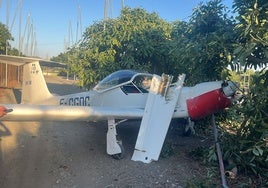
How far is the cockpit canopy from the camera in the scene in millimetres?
7910

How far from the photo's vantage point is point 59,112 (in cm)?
585

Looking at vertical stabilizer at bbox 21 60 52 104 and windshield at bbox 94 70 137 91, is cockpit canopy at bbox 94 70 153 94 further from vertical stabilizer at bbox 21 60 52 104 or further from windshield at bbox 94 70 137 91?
vertical stabilizer at bbox 21 60 52 104

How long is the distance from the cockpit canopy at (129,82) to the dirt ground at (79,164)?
1.44 meters

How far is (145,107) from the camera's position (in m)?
6.91

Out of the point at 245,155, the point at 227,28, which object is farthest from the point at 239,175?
the point at 227,28

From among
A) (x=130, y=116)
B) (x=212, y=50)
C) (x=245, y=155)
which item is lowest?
(x=245, y=155)

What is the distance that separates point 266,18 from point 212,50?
59.3 inches

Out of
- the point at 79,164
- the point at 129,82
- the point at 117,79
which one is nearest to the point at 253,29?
the point at 129,82

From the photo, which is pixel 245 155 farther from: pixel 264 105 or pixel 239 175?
pixel 264 105

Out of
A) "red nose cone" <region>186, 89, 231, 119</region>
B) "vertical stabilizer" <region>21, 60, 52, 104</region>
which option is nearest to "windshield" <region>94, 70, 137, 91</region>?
"red nose cone" <region>186, 89, 231, 119</region>

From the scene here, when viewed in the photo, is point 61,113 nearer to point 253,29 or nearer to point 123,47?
point 253,29

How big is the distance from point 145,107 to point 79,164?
1.93m

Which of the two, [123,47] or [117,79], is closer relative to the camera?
[117,79]

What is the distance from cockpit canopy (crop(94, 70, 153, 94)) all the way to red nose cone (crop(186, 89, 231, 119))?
1454 mm
